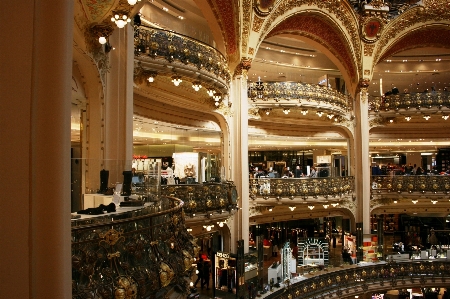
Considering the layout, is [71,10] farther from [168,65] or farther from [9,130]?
[168,65]

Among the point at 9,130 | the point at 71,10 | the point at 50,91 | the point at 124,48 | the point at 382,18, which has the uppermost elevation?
the point at 382,18

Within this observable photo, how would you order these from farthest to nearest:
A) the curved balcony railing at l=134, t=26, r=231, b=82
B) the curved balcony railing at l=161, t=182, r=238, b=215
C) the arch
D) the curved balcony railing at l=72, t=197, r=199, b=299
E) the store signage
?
the arch → the store signage → the curved balcony railing at l=161, t=182, r=238, b=215 → the curved balcony railing at l=134, t=26, r=231, b=82 → the curved balcony railing at l=72, t=197, r=199, b=299

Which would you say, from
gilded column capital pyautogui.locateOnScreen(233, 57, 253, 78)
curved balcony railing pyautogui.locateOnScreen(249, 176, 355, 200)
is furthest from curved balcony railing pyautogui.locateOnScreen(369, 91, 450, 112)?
gilded column capital pyautogui.locateOnScreen(233, 57, 253, 78)

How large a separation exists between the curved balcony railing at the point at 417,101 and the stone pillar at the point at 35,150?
66.0 feet

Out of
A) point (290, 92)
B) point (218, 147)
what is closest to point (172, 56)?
point (218, 147)

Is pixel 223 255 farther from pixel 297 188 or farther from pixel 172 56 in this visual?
pixel 172 56

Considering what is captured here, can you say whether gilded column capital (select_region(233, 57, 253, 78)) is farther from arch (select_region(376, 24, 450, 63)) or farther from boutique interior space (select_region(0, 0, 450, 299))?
arch (select_region(376, 24, 450, 63))

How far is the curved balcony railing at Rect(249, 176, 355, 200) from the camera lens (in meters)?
16.5

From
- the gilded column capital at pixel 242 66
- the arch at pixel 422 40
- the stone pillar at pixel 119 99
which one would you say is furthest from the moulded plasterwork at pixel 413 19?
the stone pillar at pixel 119 99

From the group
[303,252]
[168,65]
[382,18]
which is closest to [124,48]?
[168,65]

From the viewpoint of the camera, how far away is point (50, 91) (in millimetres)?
2592

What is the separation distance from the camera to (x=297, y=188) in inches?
672

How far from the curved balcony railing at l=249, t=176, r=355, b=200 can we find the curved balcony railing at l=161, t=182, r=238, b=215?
4.13 metres

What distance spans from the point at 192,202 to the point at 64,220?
813 centimetres
